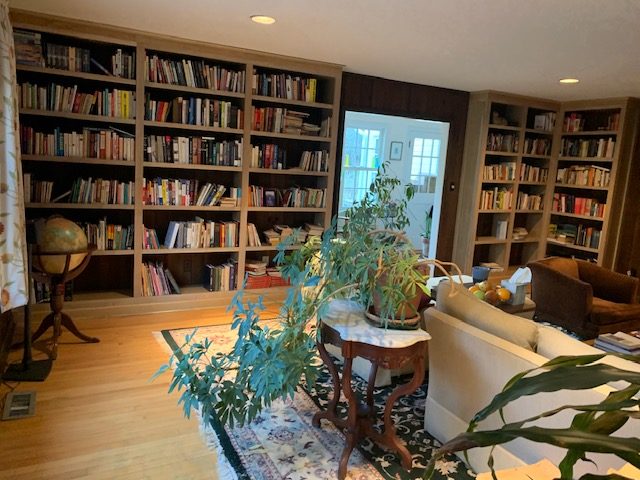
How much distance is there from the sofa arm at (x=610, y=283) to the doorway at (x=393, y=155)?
334 centimetres

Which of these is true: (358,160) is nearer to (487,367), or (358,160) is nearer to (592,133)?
(592,133)

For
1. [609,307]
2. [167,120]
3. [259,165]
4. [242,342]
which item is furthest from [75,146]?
[609,307]

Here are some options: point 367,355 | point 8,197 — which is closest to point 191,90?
point 8,197

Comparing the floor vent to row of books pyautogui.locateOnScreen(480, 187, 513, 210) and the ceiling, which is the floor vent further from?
row of books pyautogui.locateOnScreen(480, 187, 513, 210)

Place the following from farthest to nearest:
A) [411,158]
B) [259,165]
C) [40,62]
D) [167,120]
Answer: [411,158], [259,165], [167,120], [40,62]

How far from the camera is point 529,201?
6.10 meters

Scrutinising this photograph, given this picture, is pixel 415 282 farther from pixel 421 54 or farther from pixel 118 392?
pixel 421 54

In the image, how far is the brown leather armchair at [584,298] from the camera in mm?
3906

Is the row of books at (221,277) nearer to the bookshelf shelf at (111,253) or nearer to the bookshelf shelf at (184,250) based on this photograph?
the bookshelf shelf at (184,250)

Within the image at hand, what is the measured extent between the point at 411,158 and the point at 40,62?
5.72 meters

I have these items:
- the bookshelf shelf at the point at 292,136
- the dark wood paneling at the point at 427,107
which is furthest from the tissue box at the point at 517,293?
the bookshelf shelf at the point at 292,136

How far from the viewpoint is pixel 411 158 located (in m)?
7.96

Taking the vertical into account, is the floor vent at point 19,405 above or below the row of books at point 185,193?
below

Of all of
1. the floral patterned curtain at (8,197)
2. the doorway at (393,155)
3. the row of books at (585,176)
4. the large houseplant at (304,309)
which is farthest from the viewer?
the doorway at (393,155)
